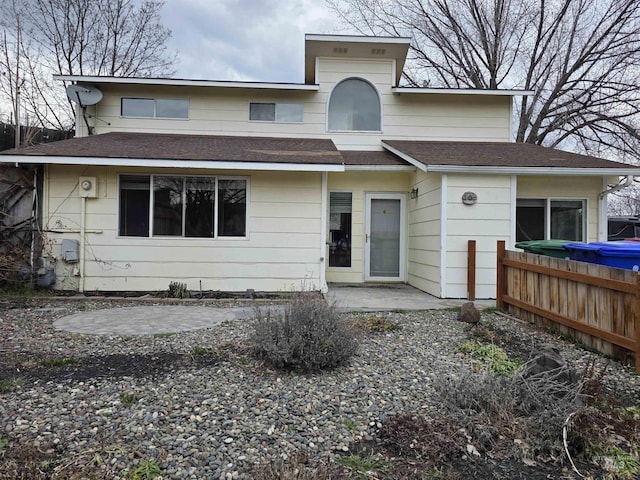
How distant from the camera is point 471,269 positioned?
751 centimetres

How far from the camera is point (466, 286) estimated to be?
25.0ft

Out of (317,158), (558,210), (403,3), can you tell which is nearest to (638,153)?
(558,210)

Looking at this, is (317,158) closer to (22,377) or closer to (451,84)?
(22,377)

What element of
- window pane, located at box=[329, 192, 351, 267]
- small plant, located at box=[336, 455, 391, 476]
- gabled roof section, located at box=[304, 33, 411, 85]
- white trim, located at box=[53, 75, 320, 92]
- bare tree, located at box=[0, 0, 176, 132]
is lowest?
small plant, located at box=[336, 455, 391, 476]

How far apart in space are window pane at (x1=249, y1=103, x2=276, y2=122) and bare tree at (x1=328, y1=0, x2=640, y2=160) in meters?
10.8

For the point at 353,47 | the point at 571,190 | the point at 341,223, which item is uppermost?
the point at 353,47

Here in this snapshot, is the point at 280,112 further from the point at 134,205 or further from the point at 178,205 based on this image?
the point at 134,205

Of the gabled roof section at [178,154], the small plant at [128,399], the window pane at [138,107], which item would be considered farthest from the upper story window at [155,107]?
the small plant at [128,399]

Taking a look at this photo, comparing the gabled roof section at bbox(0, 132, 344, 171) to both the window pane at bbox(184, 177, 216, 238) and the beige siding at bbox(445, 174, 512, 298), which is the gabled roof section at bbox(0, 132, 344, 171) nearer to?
the window pane at bbox(184, 177, 216, 238)

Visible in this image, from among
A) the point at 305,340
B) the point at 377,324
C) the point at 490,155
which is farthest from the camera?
the point at 490,155

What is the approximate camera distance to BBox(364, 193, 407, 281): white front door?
971cm

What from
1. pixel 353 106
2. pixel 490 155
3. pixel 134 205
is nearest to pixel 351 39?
pixel 353 106

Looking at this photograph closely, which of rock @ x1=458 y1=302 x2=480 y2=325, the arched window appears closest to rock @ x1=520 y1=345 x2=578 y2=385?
rock @ x1=458 y1=302 x2=480 y2=325

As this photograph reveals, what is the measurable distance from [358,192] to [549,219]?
4221mm
